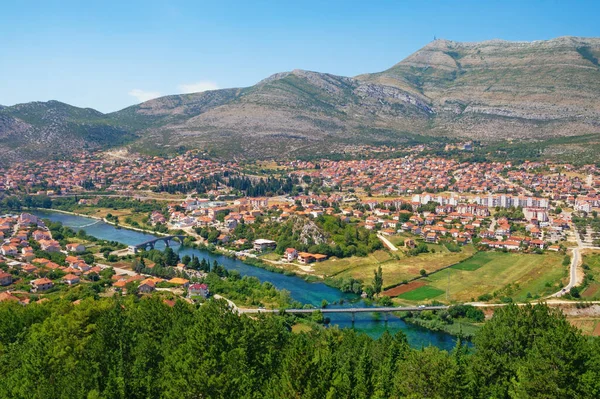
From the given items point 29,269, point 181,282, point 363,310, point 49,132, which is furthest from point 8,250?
point 49,132

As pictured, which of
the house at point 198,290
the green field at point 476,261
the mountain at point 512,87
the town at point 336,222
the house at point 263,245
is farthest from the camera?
the mountain at point 512,87

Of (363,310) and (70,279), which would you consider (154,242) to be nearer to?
(70,279)

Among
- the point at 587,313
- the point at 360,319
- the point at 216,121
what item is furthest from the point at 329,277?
the point at 216,121

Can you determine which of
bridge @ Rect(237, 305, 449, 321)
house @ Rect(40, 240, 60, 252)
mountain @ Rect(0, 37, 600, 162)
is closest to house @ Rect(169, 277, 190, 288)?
bridge @ Rect(237, 305, 449, 321)

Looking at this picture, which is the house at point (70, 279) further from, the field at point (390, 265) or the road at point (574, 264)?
the road at point (574, 264)

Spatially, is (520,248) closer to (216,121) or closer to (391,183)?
(391,183)

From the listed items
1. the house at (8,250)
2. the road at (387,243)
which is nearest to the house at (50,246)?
the house at (8,250)
